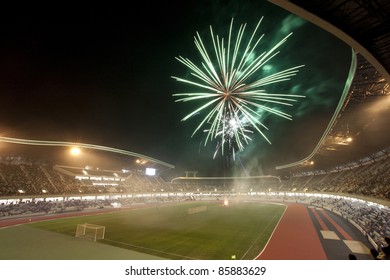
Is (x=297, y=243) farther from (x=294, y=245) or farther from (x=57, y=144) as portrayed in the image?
(x=57, y=144)

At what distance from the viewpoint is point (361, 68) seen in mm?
18578

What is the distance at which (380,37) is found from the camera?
40.3 feet

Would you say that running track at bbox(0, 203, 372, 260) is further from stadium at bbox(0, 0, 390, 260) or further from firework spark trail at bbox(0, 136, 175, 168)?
firework spark trail at bbox(0, 136, 175, 168)

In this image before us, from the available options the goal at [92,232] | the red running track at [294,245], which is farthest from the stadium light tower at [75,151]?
the red running track at [294,245]

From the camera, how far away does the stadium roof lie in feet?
35.5

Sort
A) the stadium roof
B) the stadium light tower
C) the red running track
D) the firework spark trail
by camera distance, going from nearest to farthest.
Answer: the stadium roof < the red running track < the firework spark trail < the stadium light tower

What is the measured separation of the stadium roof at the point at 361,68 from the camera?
1081 cm

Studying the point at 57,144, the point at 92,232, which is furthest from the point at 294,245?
the point at 57,144

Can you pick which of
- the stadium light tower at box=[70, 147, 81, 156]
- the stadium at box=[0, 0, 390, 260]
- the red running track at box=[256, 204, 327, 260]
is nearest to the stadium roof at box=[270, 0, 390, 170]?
the stadium at box=[0, 0, 390, 260]

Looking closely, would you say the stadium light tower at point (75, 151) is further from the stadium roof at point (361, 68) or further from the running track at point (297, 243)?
the stadium roof at point (361, 68)

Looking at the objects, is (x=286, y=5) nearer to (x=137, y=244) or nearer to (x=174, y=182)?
(x=137, y=244)

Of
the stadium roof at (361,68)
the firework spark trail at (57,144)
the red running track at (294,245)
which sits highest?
the firework spark trail at (57,144)

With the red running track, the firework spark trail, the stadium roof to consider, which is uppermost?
the firework spark trail

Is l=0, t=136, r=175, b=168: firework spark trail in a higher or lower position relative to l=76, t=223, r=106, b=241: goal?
higher
